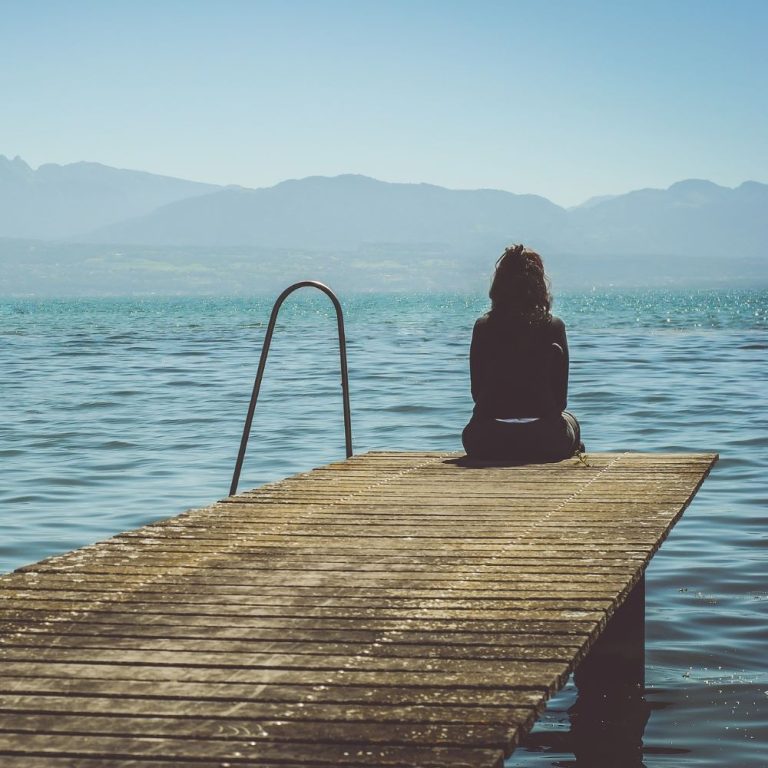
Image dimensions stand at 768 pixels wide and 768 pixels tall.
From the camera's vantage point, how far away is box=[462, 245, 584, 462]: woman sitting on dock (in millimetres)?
7918

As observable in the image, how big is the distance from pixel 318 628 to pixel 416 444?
1205 cm

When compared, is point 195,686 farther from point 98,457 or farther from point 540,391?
point 98,457

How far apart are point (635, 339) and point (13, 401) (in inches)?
1118

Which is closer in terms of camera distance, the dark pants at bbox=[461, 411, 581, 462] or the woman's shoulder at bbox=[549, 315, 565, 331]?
the woman's shoulder at bbox=[549, 315, 565, 331]

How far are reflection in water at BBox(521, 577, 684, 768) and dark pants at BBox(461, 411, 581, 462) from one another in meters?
1.68

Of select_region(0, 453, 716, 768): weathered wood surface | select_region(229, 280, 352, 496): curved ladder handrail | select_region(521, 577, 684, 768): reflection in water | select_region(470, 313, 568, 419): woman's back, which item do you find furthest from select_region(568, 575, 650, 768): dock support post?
select_region(229, 280, 352, 496): curved ladder handrail

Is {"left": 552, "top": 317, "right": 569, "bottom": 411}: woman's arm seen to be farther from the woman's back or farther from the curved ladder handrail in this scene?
the curved ladder handrail

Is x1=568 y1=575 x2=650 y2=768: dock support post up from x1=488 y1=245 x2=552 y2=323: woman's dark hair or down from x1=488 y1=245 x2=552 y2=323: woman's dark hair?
down

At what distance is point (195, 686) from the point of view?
367 centimetres

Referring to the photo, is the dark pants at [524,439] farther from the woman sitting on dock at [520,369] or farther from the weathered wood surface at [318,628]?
the weathered wood surface at [318,628]

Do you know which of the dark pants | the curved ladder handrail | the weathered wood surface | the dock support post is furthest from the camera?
the curved ladder handrail

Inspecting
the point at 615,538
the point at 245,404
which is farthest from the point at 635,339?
the point at 615,538

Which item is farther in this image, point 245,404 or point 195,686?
point 245,404

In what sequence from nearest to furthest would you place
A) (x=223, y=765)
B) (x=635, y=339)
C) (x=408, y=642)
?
1. (x=223, y=765)
2. (x=408, y=642)
3. (x=635, y=339)
